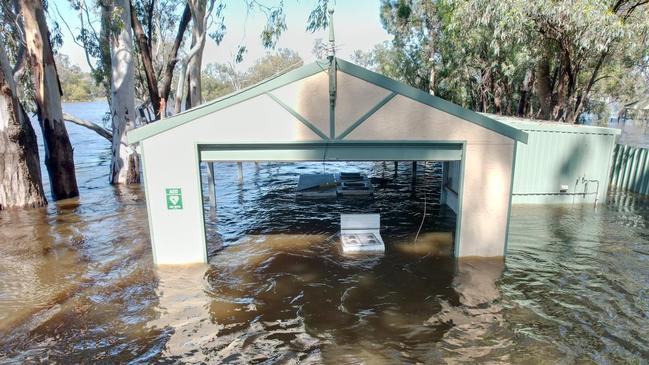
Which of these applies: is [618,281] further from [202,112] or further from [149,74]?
[149,74]

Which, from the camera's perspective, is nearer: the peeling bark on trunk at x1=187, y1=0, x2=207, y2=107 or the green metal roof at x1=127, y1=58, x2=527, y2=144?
the green metal roof at x1=127, y1=58, x2=527, y2=144

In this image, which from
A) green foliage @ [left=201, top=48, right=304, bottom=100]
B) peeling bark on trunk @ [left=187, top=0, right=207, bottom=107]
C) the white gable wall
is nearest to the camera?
the white gable wall

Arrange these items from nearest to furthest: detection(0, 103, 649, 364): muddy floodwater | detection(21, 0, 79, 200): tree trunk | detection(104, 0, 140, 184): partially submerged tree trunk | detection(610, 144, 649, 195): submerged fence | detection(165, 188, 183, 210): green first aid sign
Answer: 1. detection(0, 103, 649, 364): muddy floodwater
2. detection(165, 188, 183, 210): green first aid sign
3. detection(21, 0, 79, 200): tree trunk
4. detection(610, 144, 649, 195): submerged fence
5. detection(104, 0, 140, 184): partially submerged tree trunk

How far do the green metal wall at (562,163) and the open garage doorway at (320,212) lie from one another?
2.41m

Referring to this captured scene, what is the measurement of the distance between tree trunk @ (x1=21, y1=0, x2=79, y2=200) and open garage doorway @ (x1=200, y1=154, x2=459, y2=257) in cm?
497

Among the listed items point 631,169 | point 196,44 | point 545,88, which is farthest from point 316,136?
point 545,88

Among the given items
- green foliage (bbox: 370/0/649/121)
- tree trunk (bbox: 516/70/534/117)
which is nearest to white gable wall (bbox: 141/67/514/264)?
green foliage (bbox: 370/0/649/121)

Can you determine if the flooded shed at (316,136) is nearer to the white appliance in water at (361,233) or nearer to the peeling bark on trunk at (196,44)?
the white appliance in water at (361,233)

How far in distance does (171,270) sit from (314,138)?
12.5 ft

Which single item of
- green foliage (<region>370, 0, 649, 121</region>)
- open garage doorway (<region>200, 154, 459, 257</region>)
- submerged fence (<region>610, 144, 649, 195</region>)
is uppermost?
green foliage (<region>370, 0, 649, 121</region>)

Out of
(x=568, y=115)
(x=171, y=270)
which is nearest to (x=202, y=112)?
(x=171, y=270)

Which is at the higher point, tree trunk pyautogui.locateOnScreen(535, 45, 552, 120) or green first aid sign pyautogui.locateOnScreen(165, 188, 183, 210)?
tree trunk pyautogui.locateOnScreen(535, 45, 552, 120)

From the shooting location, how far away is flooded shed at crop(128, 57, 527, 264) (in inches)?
298

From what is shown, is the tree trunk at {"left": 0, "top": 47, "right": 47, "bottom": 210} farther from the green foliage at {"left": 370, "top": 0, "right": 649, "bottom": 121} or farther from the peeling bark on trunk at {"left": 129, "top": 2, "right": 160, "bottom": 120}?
the green foliage at {"left": 370, "top": 0, "right": 649, "bottom": 121}
